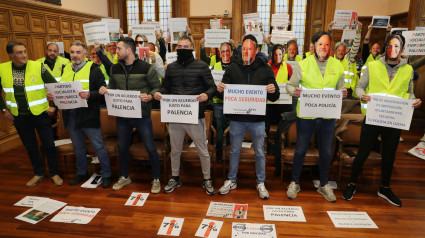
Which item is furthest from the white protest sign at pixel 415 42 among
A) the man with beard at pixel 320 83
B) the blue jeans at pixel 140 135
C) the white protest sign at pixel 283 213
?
the blue jeans at pixel 140 135

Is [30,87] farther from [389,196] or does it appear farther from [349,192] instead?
[389,196]

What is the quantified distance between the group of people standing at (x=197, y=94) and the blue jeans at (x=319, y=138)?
1 centimetres

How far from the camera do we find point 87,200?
3.36 metres

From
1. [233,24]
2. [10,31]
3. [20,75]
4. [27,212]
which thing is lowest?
[27,212]

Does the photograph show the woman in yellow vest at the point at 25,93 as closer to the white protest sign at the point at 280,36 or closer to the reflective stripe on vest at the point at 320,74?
the reflective stripe on vest at the point at 320,74

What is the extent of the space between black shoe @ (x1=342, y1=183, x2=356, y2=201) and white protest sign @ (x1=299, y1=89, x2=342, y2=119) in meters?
0.98

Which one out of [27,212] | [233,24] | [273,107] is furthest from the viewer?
[233,24]

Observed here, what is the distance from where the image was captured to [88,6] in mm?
8102

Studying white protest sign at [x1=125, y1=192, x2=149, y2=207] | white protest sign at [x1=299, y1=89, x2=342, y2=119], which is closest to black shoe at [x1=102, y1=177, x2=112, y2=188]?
white protest sign at [x1=125, y1=192, x2=149, y2=207]

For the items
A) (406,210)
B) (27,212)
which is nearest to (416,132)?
(406,210)

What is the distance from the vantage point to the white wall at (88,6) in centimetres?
711

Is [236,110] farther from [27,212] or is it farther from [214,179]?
[27,212]

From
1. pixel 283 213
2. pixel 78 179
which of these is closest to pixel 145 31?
pixel 78 179

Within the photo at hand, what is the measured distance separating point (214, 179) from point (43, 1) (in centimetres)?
571
